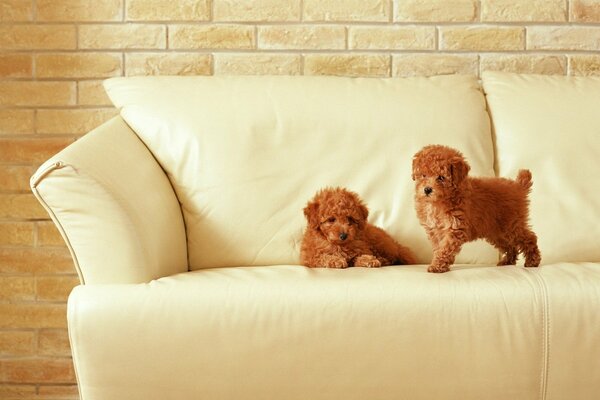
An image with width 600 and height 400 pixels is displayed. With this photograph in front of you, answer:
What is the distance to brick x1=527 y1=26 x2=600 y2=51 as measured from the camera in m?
2.54

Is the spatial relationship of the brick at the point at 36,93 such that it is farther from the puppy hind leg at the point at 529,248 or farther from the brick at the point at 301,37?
the puppy hind leg at the point at 529,248

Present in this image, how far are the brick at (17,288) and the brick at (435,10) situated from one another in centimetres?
147

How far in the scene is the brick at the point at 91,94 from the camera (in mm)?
2525

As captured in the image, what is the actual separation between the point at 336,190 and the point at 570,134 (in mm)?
733

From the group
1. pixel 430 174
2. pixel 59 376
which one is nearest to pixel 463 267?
pixel 430 174

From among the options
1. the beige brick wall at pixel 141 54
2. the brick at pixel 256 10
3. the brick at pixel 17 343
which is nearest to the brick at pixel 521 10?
the beige brick wall at pixel 141 54

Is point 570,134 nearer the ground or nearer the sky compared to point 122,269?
nearer the sky

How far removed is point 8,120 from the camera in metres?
2.51

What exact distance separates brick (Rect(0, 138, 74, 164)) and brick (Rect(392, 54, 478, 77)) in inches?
42.9

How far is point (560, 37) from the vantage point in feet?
8.36

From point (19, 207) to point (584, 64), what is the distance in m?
1.89

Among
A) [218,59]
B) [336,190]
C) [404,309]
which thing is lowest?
[404,309]

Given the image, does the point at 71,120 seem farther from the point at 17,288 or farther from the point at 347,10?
the point at 347,10

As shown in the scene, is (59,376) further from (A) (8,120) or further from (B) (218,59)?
(B) (218,59)
